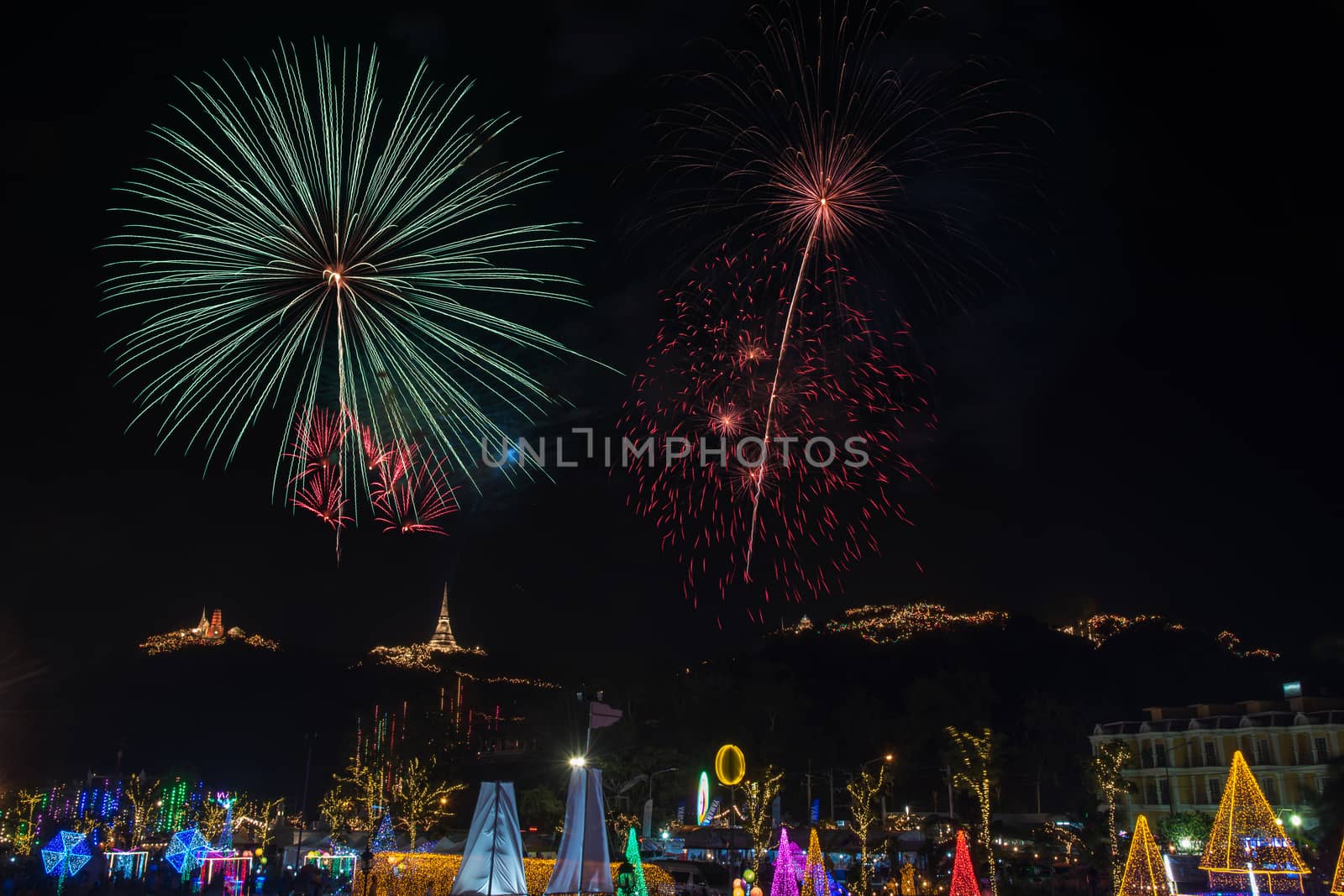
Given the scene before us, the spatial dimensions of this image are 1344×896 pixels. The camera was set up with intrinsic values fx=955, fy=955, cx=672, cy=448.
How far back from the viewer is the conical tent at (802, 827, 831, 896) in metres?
24.3

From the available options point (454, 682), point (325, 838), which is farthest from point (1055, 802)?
point (454, 682)

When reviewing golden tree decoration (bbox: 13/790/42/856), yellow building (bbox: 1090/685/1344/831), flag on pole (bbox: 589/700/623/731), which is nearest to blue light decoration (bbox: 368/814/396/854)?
flag on pole (bbox: 589/700/623/731)

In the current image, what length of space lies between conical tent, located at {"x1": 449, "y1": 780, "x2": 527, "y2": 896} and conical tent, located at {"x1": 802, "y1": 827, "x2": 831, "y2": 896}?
10577mm

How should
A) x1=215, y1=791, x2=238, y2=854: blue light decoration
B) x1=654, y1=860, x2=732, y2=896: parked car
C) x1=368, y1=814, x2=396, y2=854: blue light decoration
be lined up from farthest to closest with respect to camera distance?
x1=215, y1=791, x2=238, y2=854: blue light decoration → x1=368, y1=814, x2=396, y2=854: blue light decoration → x1=654, y1=860, x2=732, y2=896: parked car

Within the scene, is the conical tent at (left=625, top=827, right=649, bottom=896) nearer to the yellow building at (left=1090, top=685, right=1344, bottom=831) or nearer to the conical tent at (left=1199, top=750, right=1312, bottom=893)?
the conical tent at (left=1199, top=750, right=1312, bottom=893)

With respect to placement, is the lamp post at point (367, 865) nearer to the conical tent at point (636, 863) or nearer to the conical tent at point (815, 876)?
the conical tent at point (636, 863)

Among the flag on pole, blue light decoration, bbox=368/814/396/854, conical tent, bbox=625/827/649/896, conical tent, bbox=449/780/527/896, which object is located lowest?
blue light decoration, bbox=368/814/396/854

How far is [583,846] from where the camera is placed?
651 inches

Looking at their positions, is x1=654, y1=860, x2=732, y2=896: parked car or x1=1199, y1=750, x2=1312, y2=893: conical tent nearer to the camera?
x1=1199, y1=750, x2=1312, y2=893: conical tent

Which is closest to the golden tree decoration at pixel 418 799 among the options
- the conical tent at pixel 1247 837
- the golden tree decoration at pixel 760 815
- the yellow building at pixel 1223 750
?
the golden tree decoration at pixel 760 815

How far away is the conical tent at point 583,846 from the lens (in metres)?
16.3

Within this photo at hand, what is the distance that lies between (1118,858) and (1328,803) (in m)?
12.8

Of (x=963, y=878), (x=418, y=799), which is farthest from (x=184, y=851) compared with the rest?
(x=963, y=878)

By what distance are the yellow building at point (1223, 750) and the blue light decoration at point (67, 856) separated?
44.1 meters
